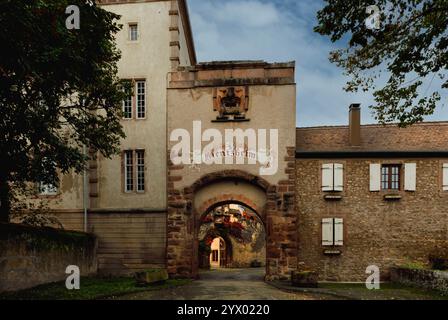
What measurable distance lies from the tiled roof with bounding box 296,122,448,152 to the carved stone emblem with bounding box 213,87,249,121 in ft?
10.9

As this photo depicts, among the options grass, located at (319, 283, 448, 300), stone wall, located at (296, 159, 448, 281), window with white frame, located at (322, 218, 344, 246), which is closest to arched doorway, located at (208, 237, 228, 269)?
stone wall, located at (296, 159, 448, 281)

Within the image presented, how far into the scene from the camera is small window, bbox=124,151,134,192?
1774 centimetres

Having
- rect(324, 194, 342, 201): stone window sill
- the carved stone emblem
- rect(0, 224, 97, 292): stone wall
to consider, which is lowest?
rect(0, 224, 97, 292): stone wall

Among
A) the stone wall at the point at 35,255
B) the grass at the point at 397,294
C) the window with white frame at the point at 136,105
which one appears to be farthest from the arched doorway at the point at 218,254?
the grass at the point at 397,294

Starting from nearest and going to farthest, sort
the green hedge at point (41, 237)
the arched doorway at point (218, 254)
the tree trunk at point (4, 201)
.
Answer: the green hedge at point (41, 237) < the tree trunk at point (4, 201) < the arched doorway at point (218, 254)

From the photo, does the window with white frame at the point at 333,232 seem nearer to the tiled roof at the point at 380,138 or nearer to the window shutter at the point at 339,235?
the window shutter at the point at 339,235

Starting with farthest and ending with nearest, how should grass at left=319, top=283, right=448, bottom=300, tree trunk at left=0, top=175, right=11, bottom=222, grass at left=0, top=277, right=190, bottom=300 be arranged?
tree trunk at left=0, top=175, right=11, bottom=222, grass at left=319, top=283, right=448, bottom=300, grass at left=0, top=277, right=190, bottom=300

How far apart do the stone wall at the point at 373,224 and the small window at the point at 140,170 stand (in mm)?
7424

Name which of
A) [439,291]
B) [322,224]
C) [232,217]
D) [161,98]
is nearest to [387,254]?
[322,224]

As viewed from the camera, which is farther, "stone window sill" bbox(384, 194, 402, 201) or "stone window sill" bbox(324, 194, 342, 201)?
"stone window sill" bbox(324, 194, 342, 201)

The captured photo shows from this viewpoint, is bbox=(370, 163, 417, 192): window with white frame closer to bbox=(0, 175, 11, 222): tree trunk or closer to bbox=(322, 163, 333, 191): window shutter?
bbox=(322, 163, 333, 191): window shutter

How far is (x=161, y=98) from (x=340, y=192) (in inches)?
373

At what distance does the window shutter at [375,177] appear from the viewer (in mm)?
16000
